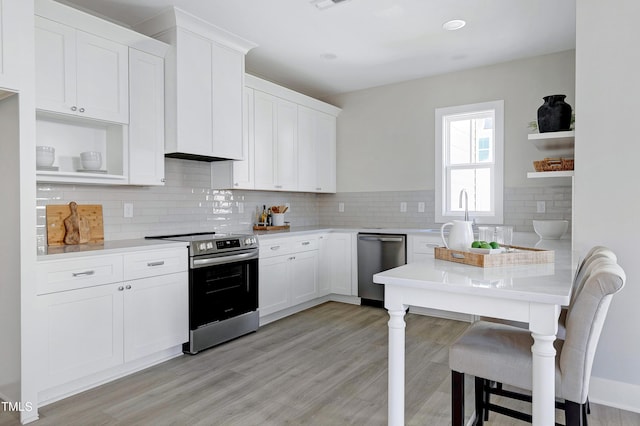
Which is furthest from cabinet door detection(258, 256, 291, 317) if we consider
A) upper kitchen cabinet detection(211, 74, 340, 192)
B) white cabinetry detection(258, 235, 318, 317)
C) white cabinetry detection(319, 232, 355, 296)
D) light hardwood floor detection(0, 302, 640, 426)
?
upper kitchen cabinet detection(211, 74, 340, 192)

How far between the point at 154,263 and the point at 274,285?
136 centimetres

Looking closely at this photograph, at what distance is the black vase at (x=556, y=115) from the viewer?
2.67 m

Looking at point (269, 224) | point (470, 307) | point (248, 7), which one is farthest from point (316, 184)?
point (470, 307)

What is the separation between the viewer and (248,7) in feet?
10.3

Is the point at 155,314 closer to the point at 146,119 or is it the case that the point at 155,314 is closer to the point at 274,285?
the point at 274,285

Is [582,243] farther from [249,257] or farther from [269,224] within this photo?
[269,224]

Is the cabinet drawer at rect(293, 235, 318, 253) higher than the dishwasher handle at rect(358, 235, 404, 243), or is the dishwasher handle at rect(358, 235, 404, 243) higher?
the dishwasher handle at rect(358, 235, 404, 243)

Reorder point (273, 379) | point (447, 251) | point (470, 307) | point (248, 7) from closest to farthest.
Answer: point (470, 307) < point (447, 251) < point (273, 379) < point (248, 7)

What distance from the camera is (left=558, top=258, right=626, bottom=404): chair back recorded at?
1.36m

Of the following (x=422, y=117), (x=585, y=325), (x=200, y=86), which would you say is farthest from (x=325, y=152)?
(x=585, y=325)

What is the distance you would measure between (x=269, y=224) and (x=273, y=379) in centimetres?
226

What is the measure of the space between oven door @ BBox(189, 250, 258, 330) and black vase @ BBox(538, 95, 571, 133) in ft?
8.21

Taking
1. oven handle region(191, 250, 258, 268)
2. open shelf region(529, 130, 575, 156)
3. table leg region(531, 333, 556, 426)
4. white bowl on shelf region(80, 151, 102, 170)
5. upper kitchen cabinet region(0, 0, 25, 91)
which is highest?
upper kitchen cabinet region(0, 0, 25, 91)

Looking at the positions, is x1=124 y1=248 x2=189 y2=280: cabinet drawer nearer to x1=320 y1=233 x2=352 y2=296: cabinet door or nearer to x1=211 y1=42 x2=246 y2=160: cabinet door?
x1=211 y1=42 x2=246 y2=160: cabinet door
